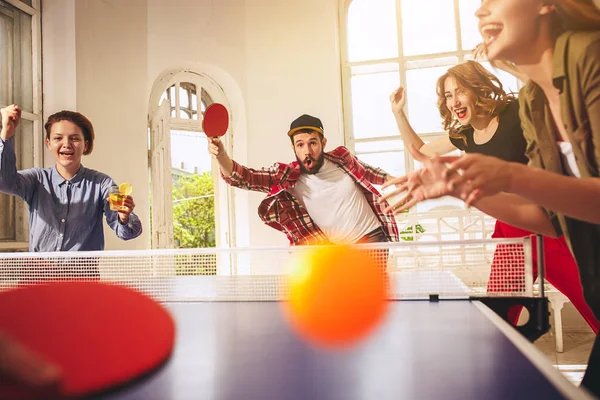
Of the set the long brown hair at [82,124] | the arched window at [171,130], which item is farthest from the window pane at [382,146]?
the long brown hair at [82,124]

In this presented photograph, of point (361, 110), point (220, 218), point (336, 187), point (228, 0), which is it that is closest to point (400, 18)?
point (361, 110)

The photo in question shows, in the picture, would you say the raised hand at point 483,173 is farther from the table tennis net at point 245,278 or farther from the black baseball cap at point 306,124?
the black baseball cap at point 306,124

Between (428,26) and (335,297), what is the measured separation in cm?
413

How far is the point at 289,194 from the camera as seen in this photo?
172 inches

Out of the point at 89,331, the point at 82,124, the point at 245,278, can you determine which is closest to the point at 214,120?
the point at 82,124

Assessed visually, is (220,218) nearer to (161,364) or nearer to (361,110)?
(361,110)

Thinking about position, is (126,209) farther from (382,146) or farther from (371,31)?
(371,31)

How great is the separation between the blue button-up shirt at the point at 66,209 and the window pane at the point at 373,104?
283 centimetres

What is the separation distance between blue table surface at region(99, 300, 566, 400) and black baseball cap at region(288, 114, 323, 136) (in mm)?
3353

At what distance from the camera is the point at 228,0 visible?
5086 mm

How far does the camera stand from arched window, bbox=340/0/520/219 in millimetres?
4977

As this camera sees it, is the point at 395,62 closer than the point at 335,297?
No

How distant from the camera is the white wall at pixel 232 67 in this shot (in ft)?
15.3

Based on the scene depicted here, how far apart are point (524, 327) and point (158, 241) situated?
3.93 m
